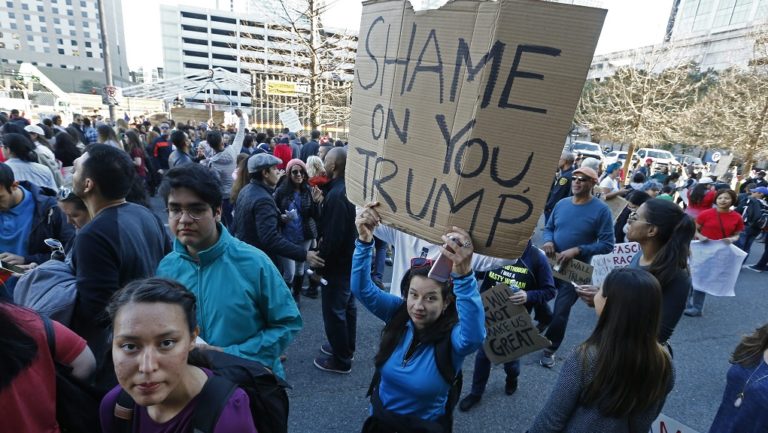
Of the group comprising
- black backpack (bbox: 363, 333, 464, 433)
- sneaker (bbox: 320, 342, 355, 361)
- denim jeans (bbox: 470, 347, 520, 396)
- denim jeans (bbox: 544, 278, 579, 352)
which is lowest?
sneaker (bbox: 320, 342, 355, 361)

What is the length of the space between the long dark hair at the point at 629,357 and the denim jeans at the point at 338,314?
2.25 metres

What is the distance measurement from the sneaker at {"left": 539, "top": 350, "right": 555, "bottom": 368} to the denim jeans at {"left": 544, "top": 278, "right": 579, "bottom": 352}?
127 millimetres

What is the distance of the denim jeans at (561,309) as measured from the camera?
146 inches

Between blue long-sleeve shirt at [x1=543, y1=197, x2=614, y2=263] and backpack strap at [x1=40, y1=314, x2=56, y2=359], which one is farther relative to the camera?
blue long-sleeve shirt at [x1=543, y1=197, x2=614, y2=263]

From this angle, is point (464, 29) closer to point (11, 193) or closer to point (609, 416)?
point (609, 416)

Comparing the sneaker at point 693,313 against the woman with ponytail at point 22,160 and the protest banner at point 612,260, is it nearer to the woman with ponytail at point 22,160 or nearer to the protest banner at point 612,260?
the protest banner at point 612,260

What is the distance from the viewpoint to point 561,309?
3736 millimetres

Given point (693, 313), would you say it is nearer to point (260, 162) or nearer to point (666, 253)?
point (666, 253)

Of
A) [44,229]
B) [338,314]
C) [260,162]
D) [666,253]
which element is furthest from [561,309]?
[44,229]

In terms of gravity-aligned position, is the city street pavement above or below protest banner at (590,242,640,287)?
below

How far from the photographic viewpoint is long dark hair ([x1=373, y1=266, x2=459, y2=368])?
1.92 m

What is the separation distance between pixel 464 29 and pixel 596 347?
1386 mm

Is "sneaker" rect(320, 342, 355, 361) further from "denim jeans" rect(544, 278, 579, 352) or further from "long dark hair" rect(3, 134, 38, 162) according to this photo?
"long dark hair" rect(3, 134, 38, 162)

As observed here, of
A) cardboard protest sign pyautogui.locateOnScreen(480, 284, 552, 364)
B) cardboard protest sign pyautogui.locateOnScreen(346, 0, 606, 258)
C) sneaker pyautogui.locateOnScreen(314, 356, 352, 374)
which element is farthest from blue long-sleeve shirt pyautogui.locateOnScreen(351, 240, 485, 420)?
sneaker pyautogui.locateOnScreen(314, 356, 352, 374)
